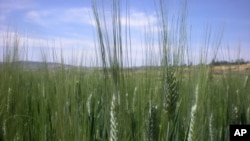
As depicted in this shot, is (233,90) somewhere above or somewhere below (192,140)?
above

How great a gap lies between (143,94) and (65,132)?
0.54 meters

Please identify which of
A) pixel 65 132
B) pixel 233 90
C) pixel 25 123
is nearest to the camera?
pixel 65 132

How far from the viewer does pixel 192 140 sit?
168cm

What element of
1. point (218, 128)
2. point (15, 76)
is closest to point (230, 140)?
point (218, 128)

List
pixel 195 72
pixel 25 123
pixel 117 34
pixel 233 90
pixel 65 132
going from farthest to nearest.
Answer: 1. pixel 233 90
2. pixel 25 123
3. pixel 195 72
4. pixel 65 132
5. pixel 117 34

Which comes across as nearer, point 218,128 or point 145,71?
point 145,71

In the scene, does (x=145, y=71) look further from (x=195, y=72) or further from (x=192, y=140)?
(x=192, y=140)

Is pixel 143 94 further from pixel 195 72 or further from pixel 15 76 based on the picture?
pixel 15 76

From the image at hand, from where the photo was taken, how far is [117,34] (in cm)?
124

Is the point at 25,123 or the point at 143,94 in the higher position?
the point at 143,94

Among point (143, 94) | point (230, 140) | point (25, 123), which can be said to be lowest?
point (230, 140)

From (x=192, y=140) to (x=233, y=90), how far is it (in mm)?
1753

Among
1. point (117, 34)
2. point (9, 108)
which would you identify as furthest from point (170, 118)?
point (9, 108)

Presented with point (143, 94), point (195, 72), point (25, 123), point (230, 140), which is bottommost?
point (230, 140)
